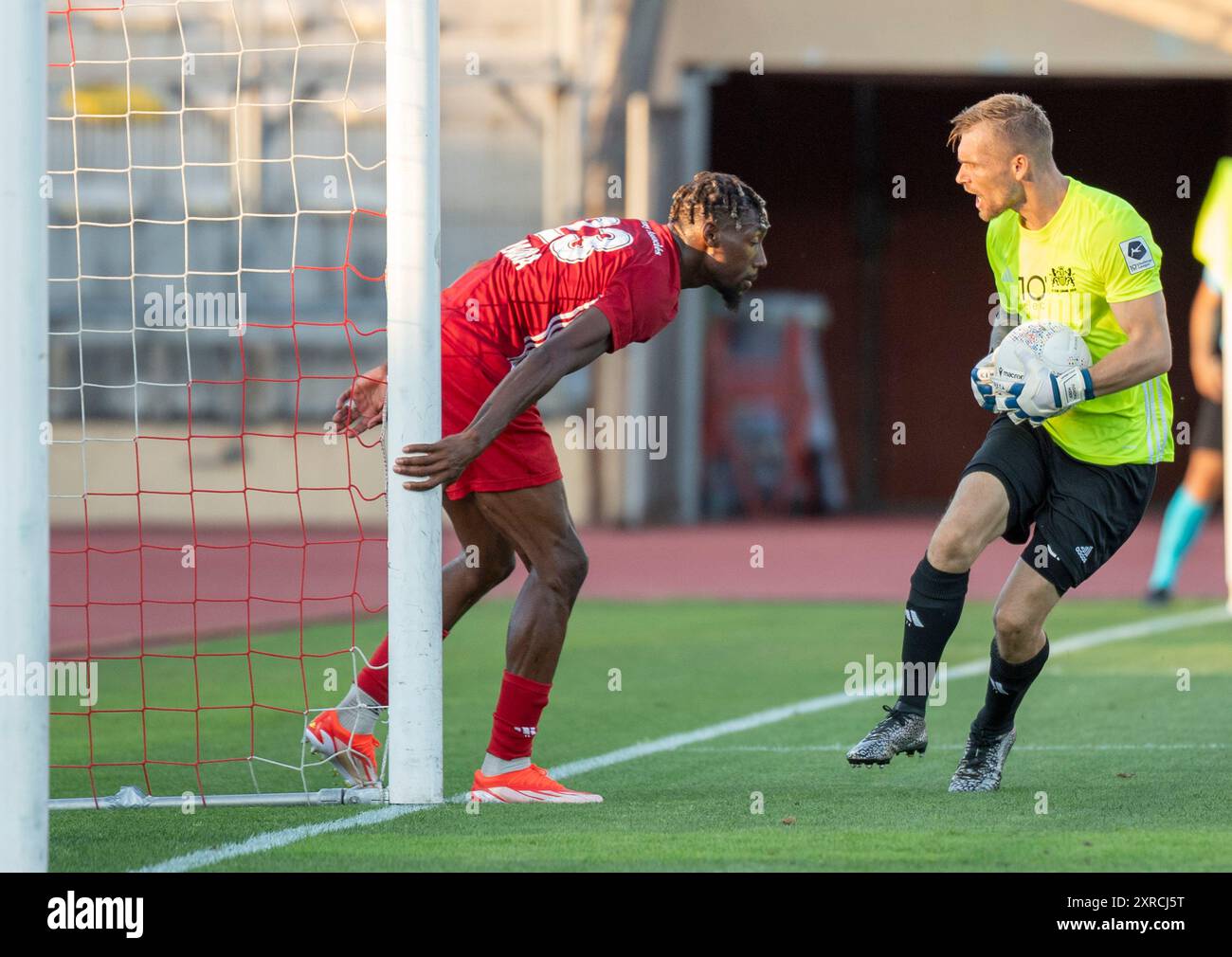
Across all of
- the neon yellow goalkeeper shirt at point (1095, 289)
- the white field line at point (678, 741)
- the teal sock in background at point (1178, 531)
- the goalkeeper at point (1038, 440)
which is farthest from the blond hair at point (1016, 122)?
the teal sock in background at point (1178, 531)

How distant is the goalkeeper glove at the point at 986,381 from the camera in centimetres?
539

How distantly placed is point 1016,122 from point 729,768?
2.27 m

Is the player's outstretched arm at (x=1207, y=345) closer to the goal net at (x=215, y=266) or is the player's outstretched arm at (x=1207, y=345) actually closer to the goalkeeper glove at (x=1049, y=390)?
the goalkeeper glove at (x=1049, y=390)

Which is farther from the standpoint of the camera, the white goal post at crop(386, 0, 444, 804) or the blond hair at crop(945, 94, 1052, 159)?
the blond hair at crop(945, 94, 1052, 159)

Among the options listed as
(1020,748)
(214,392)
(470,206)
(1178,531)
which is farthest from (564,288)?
(214,392)

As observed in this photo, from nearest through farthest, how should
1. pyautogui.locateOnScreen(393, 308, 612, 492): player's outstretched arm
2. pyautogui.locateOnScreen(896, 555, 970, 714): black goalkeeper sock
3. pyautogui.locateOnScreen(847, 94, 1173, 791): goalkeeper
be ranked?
pyautogui.locateOnScreen(393, 308, 612, 492): player's outstretched arm
pyautogui.locateOnScreen(847, 94, 1173, 791): goalkeeper
pyautogui.locateOnScreen(896, 555, 970, 714): black goalkeeper sock

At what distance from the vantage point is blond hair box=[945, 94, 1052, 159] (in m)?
5.43

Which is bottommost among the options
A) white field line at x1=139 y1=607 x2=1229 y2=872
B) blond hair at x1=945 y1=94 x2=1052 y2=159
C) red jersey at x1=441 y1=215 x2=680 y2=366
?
white field line at x1=139 y1=607 x2=1229 y2=872

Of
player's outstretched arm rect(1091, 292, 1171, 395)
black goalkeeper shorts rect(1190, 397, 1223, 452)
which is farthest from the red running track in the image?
player's outstretched arm rect(1091, 292, 1171, 395)

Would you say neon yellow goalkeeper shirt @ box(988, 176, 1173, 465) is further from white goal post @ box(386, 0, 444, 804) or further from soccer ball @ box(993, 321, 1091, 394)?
white goal post @ box(386, 0, 444, 804)

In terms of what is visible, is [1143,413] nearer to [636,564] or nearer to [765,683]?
[765,683]

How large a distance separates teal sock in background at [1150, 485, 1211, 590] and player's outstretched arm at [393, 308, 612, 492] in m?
7.05
